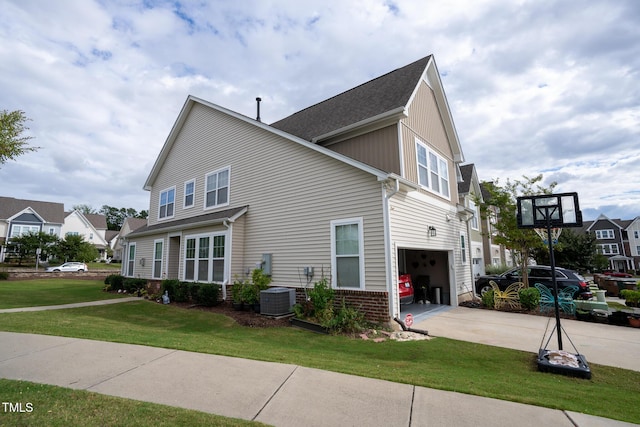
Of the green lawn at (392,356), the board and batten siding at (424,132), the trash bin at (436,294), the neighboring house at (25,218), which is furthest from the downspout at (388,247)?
the neighboring house at (25,218)

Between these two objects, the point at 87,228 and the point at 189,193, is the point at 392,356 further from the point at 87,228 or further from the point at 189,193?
the point at 87,228

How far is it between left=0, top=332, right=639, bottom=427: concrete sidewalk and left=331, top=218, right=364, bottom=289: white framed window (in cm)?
422

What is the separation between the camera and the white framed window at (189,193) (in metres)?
15.8

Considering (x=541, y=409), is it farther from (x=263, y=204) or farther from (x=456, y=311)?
(x=263, y=204)

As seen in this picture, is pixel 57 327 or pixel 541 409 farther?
pixel 57 327

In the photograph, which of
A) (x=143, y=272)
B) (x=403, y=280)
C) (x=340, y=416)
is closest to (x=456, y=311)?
(x=403, y=280)

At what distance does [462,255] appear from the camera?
13.8 m

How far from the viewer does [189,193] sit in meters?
16.1

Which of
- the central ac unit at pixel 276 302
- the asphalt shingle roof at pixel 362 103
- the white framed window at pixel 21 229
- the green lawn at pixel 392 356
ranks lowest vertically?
the green lawn at pixel 392 356

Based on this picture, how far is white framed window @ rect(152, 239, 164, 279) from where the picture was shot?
15.8 metres

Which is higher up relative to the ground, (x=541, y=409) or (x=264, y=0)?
(x=264, y=0)

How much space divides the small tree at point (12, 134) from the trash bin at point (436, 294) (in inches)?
732

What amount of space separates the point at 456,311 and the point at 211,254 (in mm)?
9687

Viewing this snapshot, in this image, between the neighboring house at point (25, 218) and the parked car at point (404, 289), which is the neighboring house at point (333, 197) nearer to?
the parked car at point (404, 289)
